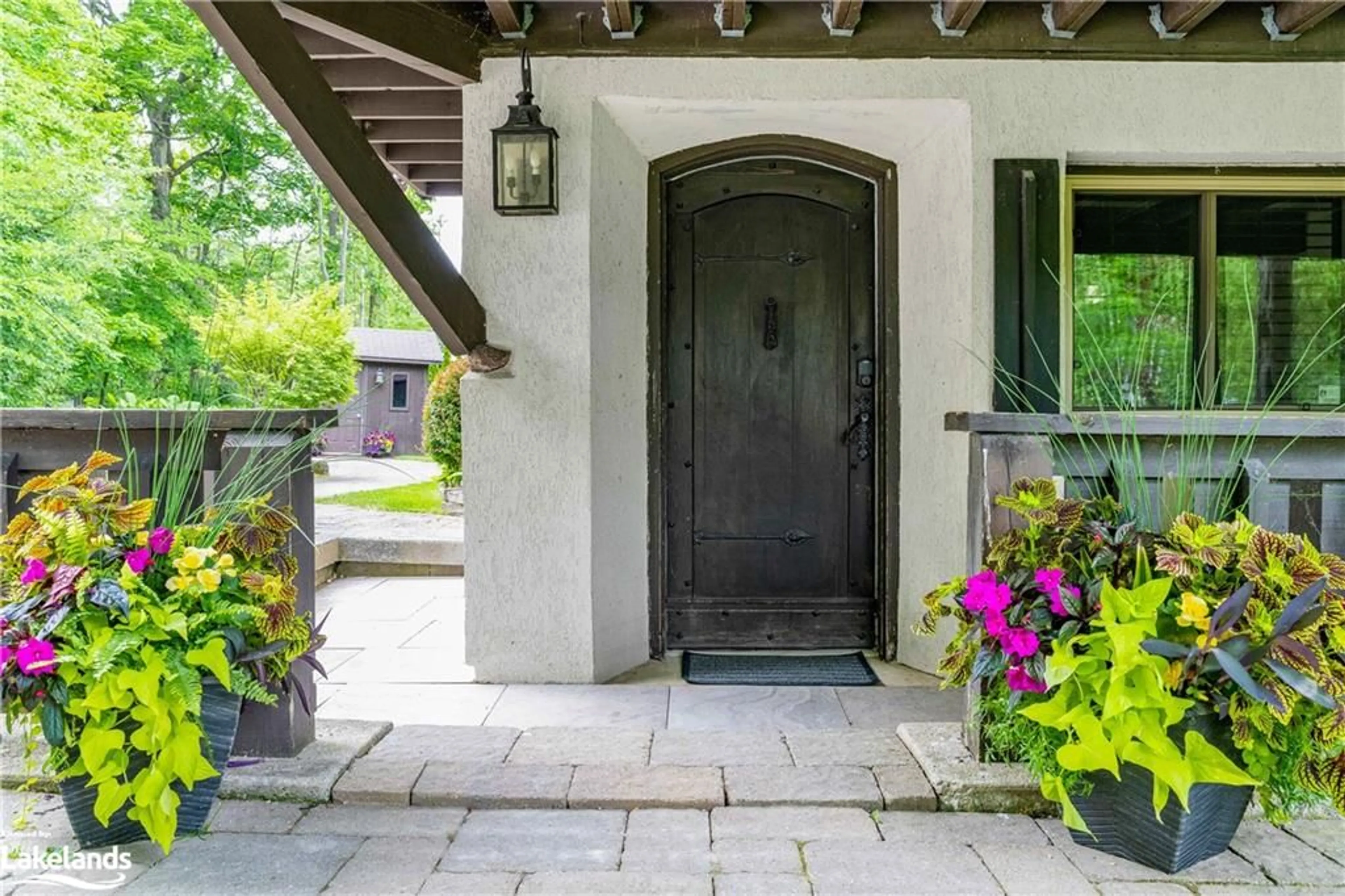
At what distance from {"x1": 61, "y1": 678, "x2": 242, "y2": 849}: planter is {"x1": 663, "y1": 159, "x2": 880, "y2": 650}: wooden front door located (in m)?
1.80

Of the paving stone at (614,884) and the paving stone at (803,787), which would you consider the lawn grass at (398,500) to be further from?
the paving stone at (614,884)

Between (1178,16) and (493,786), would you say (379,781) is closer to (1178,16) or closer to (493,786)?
(493,786)

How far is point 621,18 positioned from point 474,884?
8.02 ft

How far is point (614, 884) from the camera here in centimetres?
156

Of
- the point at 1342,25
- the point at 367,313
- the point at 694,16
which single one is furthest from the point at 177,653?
the point at 367,313

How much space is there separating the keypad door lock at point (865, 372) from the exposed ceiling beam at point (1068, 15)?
124 centimetres

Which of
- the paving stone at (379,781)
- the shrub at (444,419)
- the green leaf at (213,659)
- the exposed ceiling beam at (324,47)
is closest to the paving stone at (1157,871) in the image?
the paving stone at (379,781)

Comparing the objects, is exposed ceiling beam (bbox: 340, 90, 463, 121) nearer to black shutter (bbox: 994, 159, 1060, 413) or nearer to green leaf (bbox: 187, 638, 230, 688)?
black shutter (bbox: 994, 159, 1060, 413)

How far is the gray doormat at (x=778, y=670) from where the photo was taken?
2943 millimetres

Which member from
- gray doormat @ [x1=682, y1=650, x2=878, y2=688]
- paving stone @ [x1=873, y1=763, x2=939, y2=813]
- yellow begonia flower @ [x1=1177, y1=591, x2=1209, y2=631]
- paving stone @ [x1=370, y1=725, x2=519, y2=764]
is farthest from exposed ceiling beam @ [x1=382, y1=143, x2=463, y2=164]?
yellow begonia flower @ [x1=1177, y1=591, x2=1209, y2=631]

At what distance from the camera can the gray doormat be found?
2.94 metres

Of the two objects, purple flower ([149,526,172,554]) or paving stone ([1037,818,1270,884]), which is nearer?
paving stone ([1037,818,1270,884])

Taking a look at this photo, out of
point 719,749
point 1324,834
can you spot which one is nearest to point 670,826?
point 719,749

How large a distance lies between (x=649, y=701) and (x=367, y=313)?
22.7 metres
